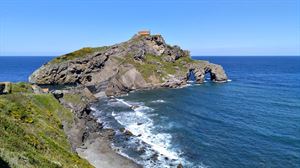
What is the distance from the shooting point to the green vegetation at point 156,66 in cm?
12262

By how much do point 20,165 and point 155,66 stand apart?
365 ft

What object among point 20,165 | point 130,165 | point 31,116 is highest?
point 20,165

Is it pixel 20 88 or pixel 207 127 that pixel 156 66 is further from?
pixel 20 88

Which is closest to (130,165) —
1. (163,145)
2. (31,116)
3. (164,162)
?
(164,162)

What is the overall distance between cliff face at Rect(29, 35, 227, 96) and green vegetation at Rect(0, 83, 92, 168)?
53278 mm

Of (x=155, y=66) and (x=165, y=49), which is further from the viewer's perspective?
(x=165, y=49)

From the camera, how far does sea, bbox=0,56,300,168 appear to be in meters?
51.7

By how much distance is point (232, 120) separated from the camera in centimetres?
7400

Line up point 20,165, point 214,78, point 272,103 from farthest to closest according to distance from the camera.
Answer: point 214,78, point 272,103, point 20,165

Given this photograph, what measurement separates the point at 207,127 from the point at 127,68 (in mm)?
58236

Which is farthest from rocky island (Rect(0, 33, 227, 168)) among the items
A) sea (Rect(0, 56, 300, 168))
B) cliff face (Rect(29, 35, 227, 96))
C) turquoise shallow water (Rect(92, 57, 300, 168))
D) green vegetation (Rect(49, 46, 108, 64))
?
turquoise shallow water (Rect(92, 57, 300, 168))

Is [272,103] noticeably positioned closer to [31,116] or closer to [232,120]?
[232,120]

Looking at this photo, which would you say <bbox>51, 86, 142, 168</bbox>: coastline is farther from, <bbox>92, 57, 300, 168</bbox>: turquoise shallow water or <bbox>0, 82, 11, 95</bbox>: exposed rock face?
<bbox>0, 82, 11, 95</bbox>: exposed rock face

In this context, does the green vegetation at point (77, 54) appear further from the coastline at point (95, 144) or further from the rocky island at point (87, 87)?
the coastline at point (95, 144)
